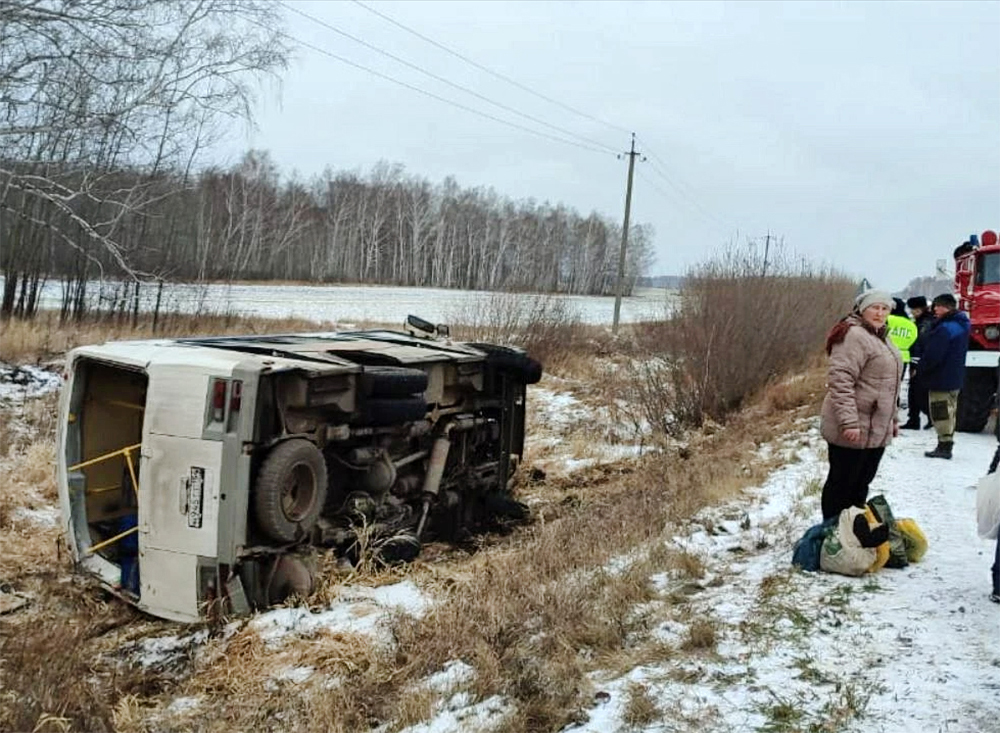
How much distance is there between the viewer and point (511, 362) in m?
7.89

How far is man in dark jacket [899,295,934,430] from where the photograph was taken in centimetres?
1037

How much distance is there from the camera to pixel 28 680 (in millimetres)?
3918

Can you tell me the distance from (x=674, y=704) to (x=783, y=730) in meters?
0.43

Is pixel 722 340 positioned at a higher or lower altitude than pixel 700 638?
higher

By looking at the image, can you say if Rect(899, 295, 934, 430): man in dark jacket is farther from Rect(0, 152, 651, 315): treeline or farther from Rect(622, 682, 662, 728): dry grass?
Rect(0, 152, 651, 315): treeline

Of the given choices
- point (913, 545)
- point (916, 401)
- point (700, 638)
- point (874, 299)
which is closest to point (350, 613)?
point (700, 638)

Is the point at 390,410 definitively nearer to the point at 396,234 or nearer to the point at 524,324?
the point at 524,324

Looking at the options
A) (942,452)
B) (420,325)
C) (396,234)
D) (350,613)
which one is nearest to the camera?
(350,613)

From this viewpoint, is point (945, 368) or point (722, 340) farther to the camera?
point (722, 340)

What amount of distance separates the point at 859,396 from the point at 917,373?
536cm

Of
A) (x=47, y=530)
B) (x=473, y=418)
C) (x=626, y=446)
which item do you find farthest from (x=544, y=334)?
(x=47, y=530)

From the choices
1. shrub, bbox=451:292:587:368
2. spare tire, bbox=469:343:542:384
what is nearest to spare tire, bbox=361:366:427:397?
spare tire, bbox=469:343:542:384

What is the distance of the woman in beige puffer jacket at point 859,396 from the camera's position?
5.21 m

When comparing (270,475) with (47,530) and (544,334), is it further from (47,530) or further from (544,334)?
(544,334)
